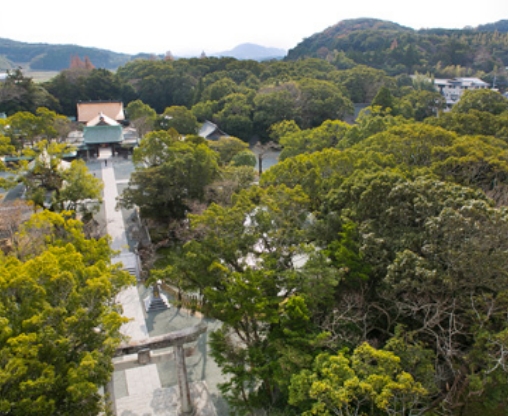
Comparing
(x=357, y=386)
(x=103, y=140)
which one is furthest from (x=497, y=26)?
(x=357, y=386)

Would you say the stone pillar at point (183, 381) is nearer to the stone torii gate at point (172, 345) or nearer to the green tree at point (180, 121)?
the stone torii gate at point (172, 345)

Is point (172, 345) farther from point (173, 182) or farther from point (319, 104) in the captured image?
point (319, 104)

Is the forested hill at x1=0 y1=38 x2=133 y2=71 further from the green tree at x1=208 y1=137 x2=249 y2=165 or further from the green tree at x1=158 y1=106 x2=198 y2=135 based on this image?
the green tree at x1=208 y1=137 x2=249 y2=165

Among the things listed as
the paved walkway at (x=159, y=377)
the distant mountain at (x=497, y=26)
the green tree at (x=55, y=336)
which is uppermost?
the distant mountain at (x=497, y=26)

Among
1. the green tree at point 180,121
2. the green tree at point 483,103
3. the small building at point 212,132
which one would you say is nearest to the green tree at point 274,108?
the small building at point 212,132

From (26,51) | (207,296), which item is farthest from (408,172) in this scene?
(26,51)

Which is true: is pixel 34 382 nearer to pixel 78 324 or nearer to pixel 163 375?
pixel 78 324
